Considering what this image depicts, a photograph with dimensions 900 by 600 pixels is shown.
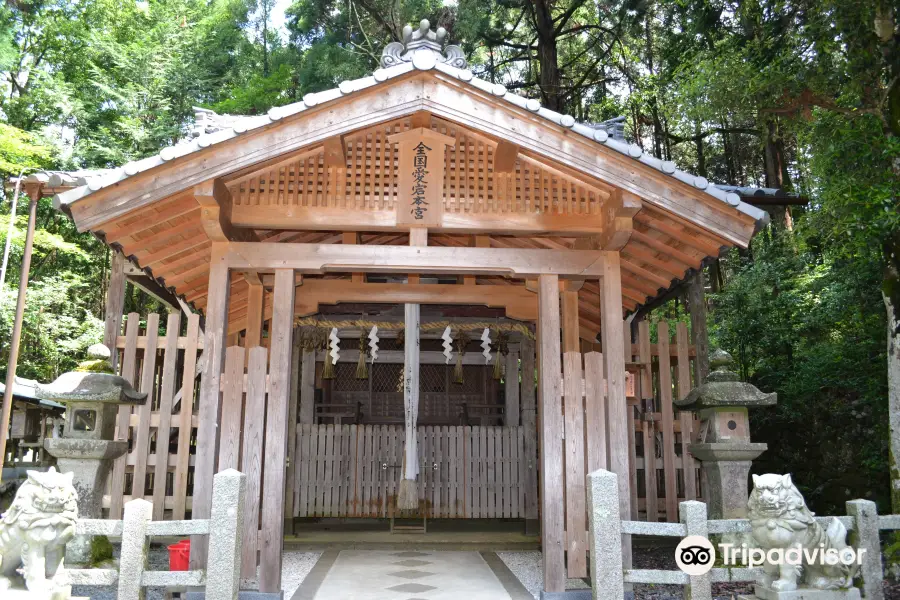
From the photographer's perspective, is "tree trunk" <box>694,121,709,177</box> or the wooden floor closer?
the wooden floor

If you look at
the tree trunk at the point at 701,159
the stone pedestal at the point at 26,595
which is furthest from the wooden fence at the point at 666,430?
the tree trunk at the point at 701,159

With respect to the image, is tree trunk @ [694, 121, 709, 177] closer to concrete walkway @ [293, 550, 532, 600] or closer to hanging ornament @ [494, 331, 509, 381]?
hanging ornament @ [494, 331, 509, 381]

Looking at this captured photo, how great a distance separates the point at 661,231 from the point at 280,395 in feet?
12.4

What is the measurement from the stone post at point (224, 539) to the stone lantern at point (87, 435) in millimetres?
1911

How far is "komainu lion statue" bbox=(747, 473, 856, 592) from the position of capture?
409 centimetres

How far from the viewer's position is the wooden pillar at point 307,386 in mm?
10125

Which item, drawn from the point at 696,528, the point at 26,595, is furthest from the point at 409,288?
the point at 26,595

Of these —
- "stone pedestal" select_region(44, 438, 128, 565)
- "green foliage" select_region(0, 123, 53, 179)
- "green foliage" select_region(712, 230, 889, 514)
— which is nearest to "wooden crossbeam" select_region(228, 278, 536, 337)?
"stone pedestal" select_region(44, 438, 128, 565)

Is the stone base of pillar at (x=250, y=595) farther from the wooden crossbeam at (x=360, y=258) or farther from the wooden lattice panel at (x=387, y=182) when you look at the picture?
the wooden lattice panel at (x=387, y=182)

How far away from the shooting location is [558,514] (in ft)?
18.2

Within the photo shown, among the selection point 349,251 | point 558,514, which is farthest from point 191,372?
point 558,514

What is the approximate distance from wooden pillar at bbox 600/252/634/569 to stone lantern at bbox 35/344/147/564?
173 inches

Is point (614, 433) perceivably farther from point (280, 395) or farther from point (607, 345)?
point (280, 395)

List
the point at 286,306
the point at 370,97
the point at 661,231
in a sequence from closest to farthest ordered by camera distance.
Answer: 1. the point at 370,97
2. the point at 286,306
3. the point at 661,231
